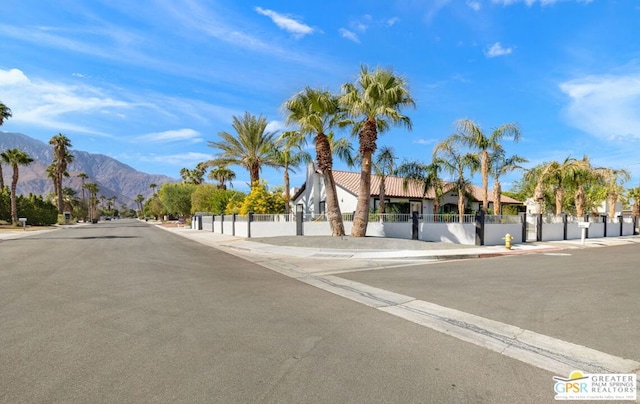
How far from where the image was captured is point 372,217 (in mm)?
24922

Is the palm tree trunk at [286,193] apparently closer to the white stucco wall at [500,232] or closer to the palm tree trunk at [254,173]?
the palm tree trunk at [254,173]

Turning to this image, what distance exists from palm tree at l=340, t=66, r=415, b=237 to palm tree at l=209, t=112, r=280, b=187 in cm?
1364

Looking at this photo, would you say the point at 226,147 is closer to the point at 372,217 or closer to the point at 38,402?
the point at 372,217

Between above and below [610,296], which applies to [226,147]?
above

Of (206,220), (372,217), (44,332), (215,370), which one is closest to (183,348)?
(215,370)

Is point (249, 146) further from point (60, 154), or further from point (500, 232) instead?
point (60, 154)

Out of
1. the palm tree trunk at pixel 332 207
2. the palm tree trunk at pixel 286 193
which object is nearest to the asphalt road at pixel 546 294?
the palm tree trunk at pixel 332 207

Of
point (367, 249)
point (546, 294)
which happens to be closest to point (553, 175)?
point (367, 249)

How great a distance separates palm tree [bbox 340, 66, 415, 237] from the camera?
1923 cm

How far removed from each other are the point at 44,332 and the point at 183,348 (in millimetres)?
2370

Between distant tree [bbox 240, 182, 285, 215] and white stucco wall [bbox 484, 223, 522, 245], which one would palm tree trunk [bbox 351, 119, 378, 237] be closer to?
white stucco wall [bbox 484, 223, 522, 245]

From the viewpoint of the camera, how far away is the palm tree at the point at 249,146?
3275cm

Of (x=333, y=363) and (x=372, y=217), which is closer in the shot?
(x=333, y=363)

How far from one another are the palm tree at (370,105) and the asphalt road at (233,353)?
12.3 meters
